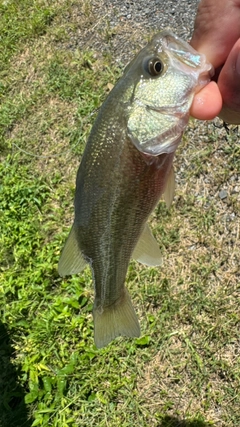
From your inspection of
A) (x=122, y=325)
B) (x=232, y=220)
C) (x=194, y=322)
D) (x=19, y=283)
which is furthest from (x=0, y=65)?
(x=122, y=325)

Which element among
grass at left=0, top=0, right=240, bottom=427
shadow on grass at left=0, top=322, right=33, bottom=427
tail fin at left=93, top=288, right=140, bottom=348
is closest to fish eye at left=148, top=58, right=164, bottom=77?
tail fin at left=93, top=288, right=140, bottom=348

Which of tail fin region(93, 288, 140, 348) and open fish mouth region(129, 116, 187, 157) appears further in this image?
tail fin region(93, 288, 140, 348)

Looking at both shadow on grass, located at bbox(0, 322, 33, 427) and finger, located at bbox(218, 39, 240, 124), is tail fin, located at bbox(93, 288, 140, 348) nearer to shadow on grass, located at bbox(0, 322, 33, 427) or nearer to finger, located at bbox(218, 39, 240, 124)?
finger, located at bbox(218, 39, 240, 124)

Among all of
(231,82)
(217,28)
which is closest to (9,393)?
(231,82)

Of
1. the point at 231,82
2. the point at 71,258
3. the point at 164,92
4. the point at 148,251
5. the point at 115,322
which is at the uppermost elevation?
the point at 164,92

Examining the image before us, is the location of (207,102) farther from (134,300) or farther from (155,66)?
(134,300)

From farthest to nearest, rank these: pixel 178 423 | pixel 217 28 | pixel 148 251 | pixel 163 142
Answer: pixel 178 423
pixel 148 251
pixel 217 28
pixel 163 142

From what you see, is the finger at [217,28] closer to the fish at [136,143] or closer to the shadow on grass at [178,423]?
the fish at [136,143]
